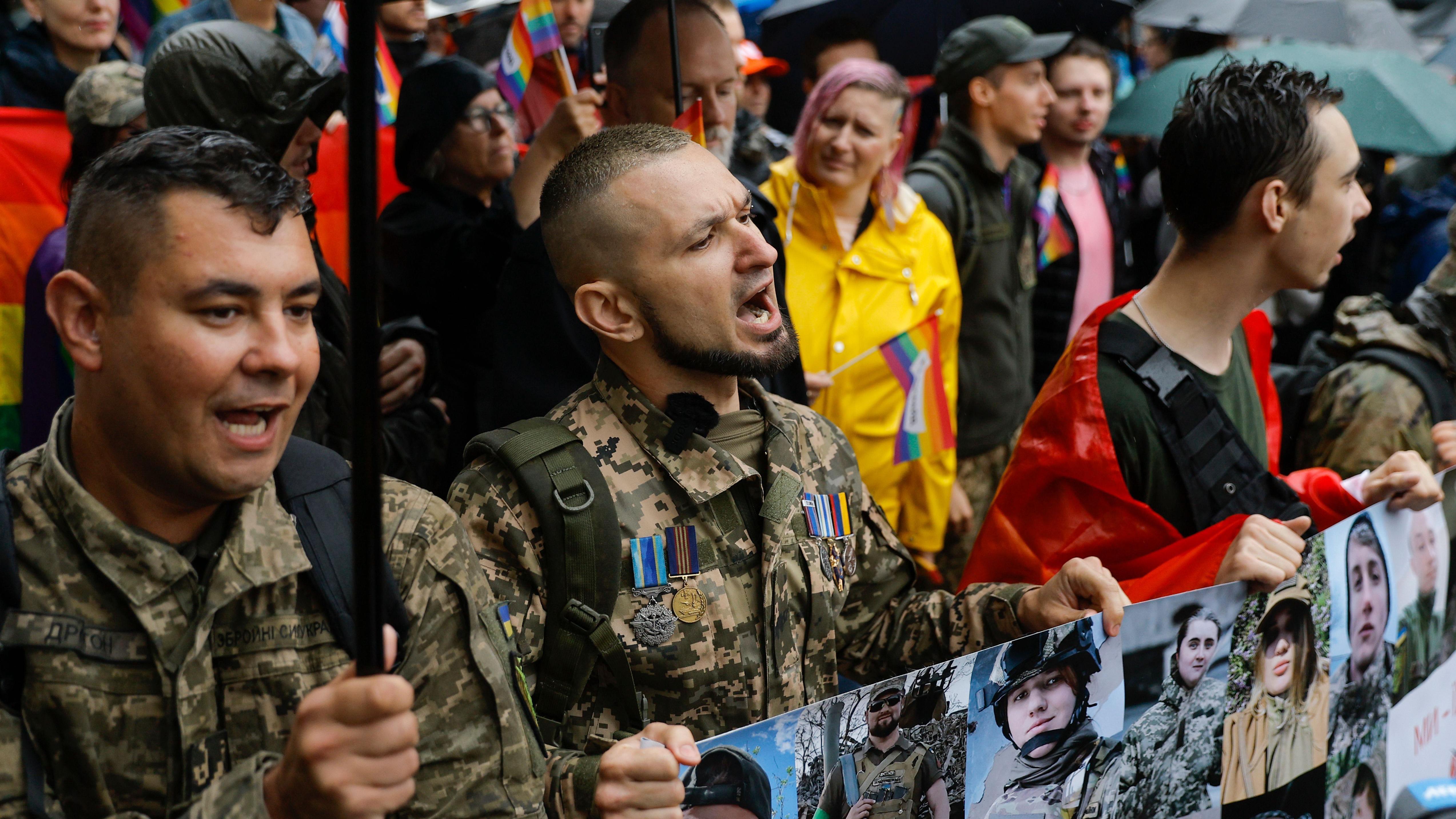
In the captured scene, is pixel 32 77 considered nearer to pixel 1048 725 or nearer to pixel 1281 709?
pixel 1048 725

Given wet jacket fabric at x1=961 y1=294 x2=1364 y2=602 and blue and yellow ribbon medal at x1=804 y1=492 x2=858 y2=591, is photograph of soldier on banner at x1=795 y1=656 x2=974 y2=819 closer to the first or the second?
blue and yellow ribbon medal at x1=804 y1=492 x2=858 y2=591

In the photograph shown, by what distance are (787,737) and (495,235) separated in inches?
96.1

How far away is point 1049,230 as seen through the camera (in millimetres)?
5945

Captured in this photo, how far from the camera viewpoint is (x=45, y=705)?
5.50 ft

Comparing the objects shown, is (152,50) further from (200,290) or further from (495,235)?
(200,290)

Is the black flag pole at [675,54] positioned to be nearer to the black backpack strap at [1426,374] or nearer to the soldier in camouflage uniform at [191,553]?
the soldier in camouflage uniform at [191,553]

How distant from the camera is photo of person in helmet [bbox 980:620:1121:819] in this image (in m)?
2.34

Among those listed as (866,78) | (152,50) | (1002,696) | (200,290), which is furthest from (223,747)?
(866,78)

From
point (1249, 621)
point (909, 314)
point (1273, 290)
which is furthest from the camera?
point (909, 314)

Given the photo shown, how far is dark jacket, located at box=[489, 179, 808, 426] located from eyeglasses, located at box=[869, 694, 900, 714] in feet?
3.98

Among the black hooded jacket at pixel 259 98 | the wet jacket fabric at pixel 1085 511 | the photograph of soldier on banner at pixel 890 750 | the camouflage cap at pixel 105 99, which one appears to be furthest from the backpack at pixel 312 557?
the camouflage cap at pixel 105 99

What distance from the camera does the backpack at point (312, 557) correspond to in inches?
65.1

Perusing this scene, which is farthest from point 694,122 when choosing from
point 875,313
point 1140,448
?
point 875,313

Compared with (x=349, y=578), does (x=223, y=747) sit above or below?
below
